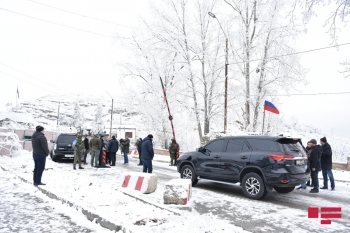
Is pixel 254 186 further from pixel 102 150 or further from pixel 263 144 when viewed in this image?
pixel 102 150

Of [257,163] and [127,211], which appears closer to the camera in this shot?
[127,211]

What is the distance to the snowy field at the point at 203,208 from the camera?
5234 mm

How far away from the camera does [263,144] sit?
8.64 m

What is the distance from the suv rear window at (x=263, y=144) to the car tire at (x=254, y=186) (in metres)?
0.80

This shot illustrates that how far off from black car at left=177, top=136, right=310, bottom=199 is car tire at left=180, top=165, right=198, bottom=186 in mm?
337

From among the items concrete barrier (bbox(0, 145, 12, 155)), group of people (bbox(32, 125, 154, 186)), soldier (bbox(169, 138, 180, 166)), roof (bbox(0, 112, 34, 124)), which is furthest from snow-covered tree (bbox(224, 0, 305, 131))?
roof (bbox(0, 112, 34, 124))

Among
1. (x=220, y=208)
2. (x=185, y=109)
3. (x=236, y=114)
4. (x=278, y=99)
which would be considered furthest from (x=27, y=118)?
(x=220, y=208)

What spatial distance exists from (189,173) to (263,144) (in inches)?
124

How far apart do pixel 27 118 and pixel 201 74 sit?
3115cm

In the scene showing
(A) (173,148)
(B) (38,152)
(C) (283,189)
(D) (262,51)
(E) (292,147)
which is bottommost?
(C) (283,189)

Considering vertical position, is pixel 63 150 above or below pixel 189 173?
above

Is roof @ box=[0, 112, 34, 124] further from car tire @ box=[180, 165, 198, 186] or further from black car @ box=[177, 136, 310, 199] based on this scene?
black car @ box=[177, 136, 310, 199]

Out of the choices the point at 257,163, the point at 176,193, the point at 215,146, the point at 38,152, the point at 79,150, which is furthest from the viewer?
the point at 79,150

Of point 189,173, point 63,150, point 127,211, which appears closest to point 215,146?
point 189,173
